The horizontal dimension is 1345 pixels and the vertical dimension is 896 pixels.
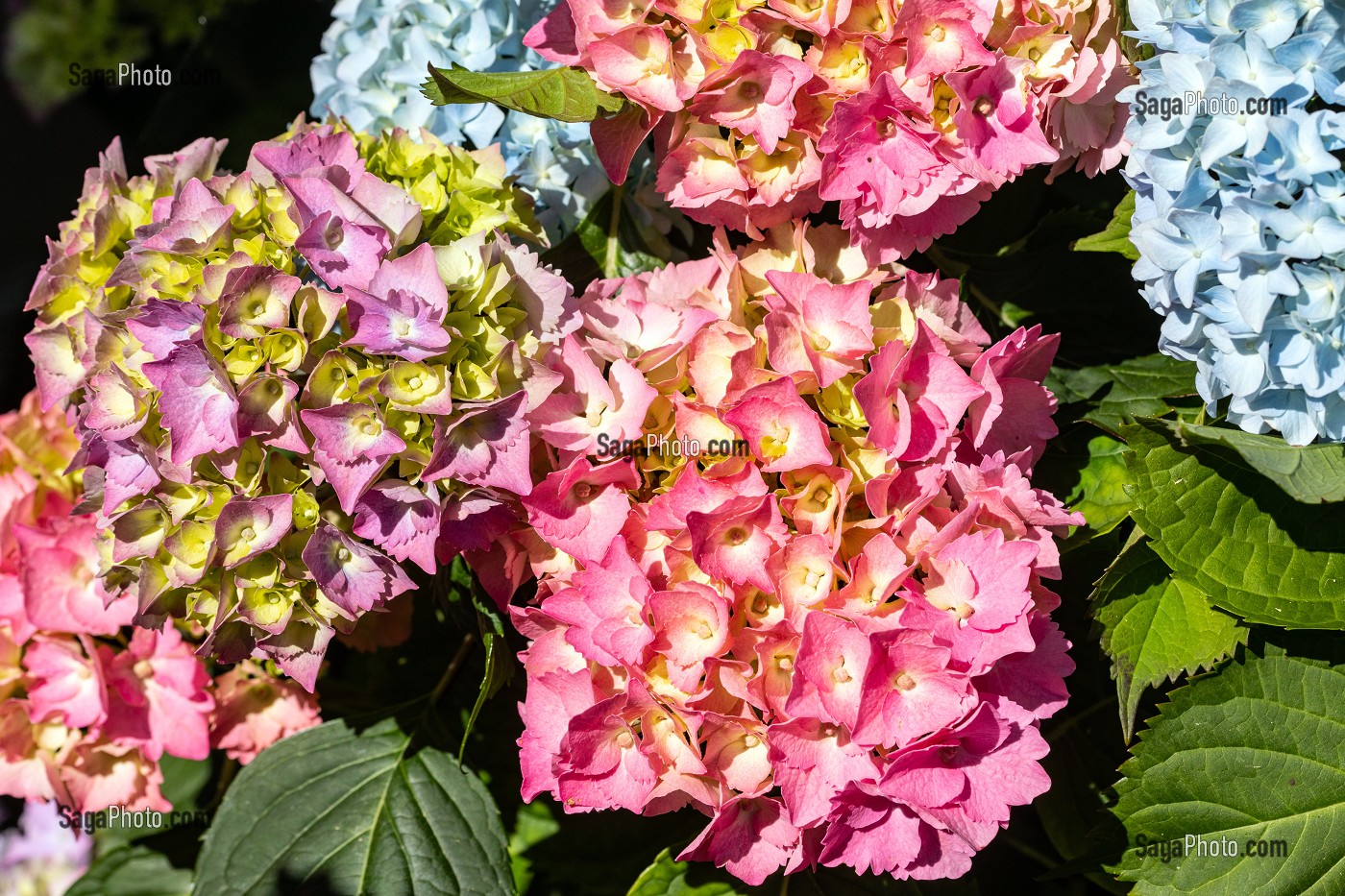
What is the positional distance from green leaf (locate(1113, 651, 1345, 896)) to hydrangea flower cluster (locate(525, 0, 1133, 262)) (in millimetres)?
391

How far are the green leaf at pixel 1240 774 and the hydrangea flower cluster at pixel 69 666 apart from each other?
725mm

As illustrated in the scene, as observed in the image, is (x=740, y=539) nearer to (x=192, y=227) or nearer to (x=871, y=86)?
(x=871, y=86)

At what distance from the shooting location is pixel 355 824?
1.02 m

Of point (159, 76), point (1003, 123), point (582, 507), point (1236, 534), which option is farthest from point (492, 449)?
point (159, 76)

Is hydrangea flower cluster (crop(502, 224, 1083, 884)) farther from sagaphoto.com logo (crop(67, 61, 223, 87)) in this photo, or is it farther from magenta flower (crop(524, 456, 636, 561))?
sagaphoto.com logo (crop(67, 61, 223, 87))

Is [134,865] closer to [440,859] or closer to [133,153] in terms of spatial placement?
[440,859]

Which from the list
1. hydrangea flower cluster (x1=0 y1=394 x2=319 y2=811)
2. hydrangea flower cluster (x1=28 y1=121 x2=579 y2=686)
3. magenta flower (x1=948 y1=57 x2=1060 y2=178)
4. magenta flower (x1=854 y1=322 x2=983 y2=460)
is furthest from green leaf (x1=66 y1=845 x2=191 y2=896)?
magenta flower (x1=948 y1=57 x2=1060 y2=178)

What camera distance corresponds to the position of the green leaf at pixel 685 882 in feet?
3.05

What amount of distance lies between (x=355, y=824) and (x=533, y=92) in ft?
2.06

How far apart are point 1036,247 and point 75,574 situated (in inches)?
32.2

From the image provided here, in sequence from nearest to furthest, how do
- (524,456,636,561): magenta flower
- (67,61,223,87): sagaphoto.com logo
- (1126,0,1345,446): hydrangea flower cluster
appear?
(1126,0,1345,446): hydrangea flower cluster < (524,456,636,561): magenta flower < (67,61,223,87): sagaphoto.com logo

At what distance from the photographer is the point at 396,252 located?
763mm

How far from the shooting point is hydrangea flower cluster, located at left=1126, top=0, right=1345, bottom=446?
633 mm

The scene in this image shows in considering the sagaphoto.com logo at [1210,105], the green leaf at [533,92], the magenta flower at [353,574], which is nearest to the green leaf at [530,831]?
the magenta flower at [353,574]
